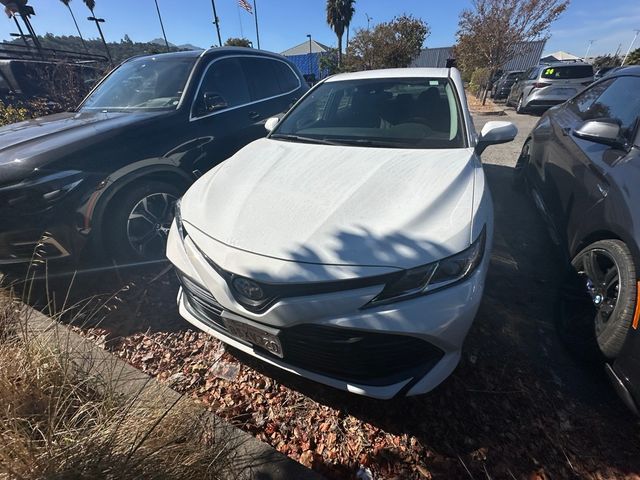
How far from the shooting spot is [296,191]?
1810 millimetres

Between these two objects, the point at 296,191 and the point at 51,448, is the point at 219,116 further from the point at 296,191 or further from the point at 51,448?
the point at 51,448

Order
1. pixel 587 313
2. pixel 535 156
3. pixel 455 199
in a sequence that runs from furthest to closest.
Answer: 1. pixel 535 156
2. pixel 587 313
3. pixel 455 199

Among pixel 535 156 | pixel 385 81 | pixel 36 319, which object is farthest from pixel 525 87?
pixel 36 319

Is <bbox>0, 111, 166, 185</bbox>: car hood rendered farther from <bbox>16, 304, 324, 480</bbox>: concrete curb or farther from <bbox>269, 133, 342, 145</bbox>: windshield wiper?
<bbox>269, 133, 342, 145</bbox>: windshield wiper

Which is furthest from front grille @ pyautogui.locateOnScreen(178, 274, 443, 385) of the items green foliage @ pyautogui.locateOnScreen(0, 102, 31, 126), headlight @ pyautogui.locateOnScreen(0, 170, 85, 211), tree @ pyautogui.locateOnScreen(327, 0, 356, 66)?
tree @ pyautogui.locateOnScreen(327, 0, 356, 66)

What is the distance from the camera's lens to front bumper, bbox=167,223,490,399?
1.31 meters

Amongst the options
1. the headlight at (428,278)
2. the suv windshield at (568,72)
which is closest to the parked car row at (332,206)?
the headlight at (428,278)

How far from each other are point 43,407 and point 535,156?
4.75 m

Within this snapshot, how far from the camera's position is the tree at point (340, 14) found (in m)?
31.9

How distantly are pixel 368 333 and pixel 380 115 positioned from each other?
6.82 ft

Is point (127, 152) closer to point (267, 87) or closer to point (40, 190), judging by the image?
point (40, 190)

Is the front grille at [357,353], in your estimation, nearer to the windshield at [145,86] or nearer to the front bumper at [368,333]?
the front bumper at [368,333]

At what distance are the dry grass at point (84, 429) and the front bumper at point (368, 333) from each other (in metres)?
0.49

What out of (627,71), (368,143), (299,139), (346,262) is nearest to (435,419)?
(346,262)
